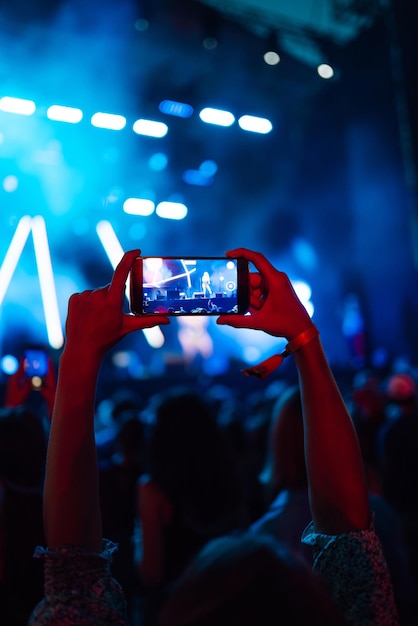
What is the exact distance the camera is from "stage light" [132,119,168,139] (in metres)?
4.79

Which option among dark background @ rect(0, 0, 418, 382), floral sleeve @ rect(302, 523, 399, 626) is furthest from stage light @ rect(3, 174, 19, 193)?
floral sleeve @ rect(302, 523, 399, 626)

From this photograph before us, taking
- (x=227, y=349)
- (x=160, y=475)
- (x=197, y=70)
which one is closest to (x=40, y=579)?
(x=160, y=475)

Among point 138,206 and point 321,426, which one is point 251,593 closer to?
point 321,426

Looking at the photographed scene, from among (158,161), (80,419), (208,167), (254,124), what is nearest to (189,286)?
(80,419)

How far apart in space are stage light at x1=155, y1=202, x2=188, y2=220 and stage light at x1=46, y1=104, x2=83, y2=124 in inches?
52.5

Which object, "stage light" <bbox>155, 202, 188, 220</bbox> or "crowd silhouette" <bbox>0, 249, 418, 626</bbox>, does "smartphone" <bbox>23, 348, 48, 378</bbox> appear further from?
"stage light" <bbox>155, 202, 188, 220</bbox>

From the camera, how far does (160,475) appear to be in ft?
7.02

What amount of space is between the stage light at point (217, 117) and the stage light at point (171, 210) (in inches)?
36.3

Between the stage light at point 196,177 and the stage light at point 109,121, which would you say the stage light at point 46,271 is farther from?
the stage light at point 196,177

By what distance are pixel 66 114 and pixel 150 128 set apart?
76 centimetres

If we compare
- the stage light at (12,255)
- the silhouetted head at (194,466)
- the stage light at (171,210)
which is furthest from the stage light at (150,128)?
the silhouetted head at (194,466)

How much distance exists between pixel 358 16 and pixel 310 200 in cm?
432

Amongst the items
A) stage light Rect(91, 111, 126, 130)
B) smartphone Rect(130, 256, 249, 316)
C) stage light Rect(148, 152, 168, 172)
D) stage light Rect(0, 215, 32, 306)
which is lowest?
smartphone Rect(130, 256, 249, 316)

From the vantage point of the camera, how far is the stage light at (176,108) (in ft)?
17.6
